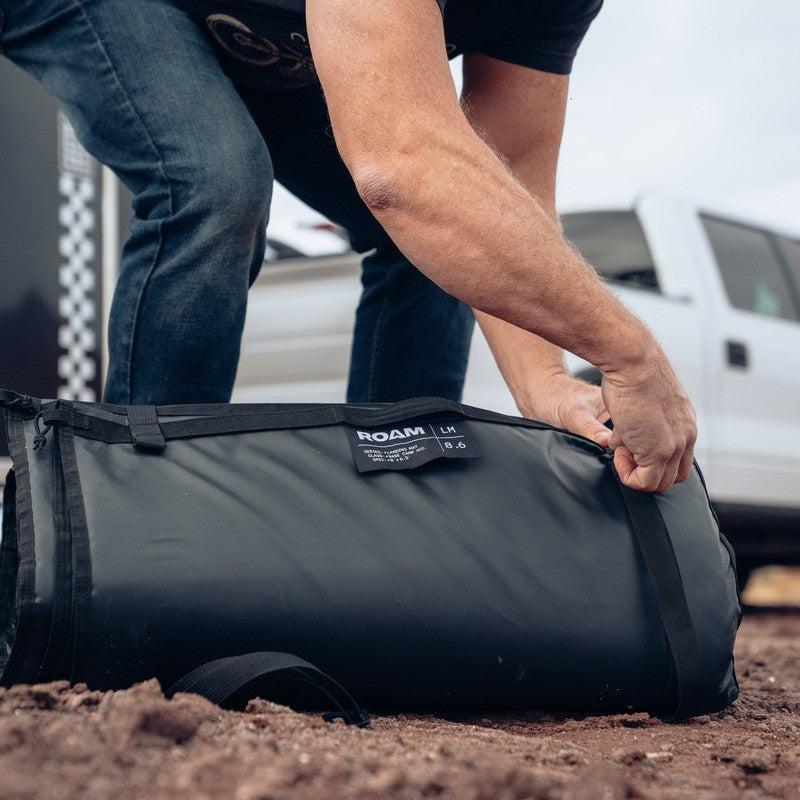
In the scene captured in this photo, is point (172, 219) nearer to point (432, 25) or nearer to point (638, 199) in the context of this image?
point (432, 25)

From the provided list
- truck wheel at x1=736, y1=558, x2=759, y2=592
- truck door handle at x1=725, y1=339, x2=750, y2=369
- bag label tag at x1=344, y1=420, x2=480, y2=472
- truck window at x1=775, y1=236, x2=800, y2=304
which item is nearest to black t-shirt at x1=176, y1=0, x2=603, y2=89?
bag label tag at x1=344, y1=420, x2=480, y2=472

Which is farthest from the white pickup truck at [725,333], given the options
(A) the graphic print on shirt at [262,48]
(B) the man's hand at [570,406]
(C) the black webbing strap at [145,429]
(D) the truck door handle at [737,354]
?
(C) the black webbing strap at [145,429]

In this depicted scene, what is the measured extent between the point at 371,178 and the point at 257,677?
0.61 metres

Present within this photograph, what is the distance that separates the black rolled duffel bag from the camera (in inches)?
48.7

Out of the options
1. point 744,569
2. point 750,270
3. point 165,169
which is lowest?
point 744,569

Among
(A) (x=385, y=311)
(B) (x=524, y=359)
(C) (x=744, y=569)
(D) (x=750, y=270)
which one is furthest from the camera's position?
(C) (x=744, y=569)

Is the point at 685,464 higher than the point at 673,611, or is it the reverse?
the point at 685,464

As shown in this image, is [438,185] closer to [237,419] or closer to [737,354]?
[237,419]

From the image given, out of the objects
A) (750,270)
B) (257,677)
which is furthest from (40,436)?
(750,270)

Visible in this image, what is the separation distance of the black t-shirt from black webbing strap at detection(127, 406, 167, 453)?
625mm

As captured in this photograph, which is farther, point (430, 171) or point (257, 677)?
point (430, 171)

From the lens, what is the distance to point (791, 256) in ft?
15.2

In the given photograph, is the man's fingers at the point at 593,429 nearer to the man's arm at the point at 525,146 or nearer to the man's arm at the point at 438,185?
the man's arm at the point at 525,146

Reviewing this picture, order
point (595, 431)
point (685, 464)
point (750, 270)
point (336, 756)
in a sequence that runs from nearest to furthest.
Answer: point (336, 756) → point (685, 464) → point (595, 431) → point (750, 270)
